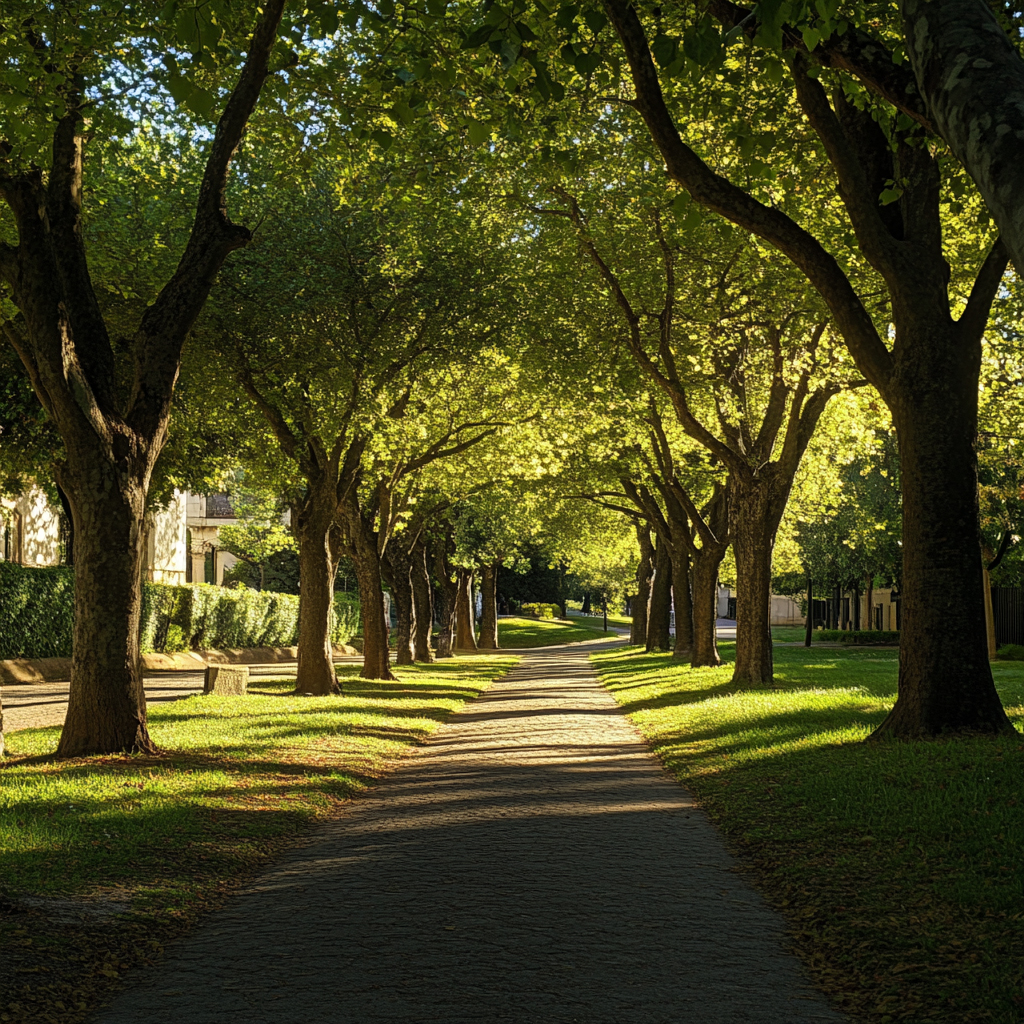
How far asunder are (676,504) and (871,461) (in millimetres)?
8542

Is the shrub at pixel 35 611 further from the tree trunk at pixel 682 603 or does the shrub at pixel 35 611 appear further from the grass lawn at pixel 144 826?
the tree trunk at pixel 682 603

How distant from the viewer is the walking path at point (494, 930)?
→ 429 centimetres

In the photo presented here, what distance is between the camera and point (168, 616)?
32.8 meters

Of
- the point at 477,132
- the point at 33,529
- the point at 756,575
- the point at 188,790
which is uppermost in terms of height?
the point at 477,132

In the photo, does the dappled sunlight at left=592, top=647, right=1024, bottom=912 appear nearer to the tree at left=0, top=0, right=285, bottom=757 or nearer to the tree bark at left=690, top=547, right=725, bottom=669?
the tree at left=0, top=0, right=285, bottom=757

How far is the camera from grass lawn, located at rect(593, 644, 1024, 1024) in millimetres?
4539

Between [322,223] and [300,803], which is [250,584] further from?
[300,803]

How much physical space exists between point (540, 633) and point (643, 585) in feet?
74.1

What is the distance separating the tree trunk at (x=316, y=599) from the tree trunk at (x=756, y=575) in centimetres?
773

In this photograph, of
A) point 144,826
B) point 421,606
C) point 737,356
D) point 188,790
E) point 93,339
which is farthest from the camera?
point 421,606

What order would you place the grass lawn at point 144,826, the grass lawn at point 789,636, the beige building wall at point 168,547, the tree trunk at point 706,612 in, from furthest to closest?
1. the grass lawn at point 789,636
2. the beige building wall at point 168,547
3. the tree trunk at point 706,612
4. the grass lawn at point 144,826

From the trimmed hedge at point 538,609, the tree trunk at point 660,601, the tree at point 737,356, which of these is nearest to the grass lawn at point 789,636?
the tree trunk at point 660,601

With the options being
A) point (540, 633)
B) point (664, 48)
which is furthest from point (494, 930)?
point (540, 633)

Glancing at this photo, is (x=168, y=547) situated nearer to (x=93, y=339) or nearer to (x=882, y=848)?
(x=93, y=339)
